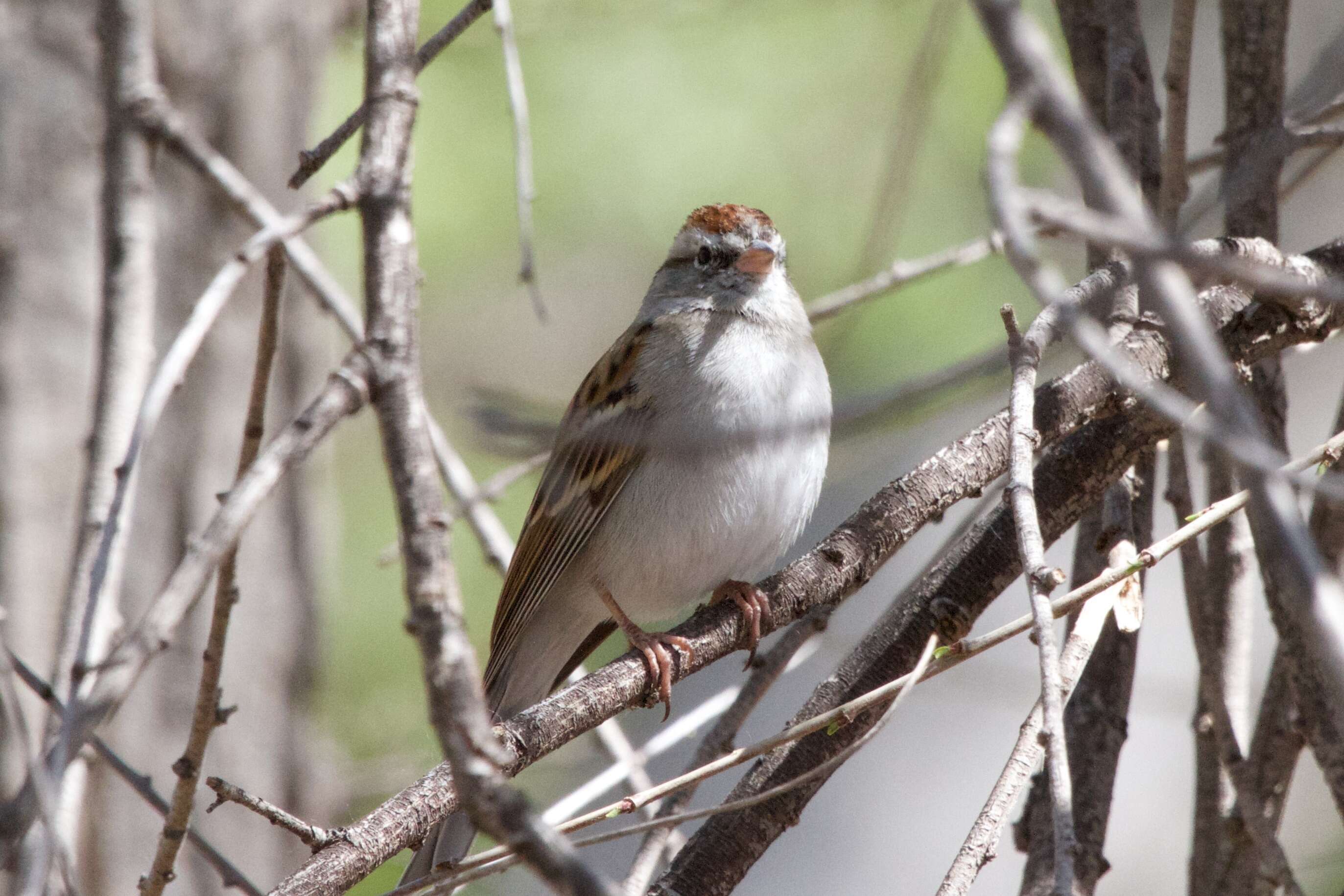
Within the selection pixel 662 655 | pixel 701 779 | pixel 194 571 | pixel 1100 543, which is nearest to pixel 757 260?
pixel 662 655

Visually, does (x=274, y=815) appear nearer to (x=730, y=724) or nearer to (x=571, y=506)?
(x=730, y=724)

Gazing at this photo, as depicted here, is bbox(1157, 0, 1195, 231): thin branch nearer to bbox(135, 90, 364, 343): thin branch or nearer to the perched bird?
the perched bird

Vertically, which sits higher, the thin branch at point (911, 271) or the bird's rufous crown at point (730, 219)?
the bird's rufous crown at point (730, 219)

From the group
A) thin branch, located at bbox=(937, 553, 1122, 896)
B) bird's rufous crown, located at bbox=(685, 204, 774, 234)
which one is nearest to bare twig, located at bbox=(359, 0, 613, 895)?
thin branch, located at bbox=(937, 553, 1122, 896)

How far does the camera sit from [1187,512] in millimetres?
2611

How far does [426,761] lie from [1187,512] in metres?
2.81

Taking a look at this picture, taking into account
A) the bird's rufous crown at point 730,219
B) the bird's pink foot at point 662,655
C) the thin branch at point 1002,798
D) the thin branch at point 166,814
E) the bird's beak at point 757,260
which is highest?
the bird's rufous crown at point 730,219

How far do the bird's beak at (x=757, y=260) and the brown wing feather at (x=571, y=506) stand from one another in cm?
42

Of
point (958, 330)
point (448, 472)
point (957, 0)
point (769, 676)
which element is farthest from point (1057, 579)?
point (958, 330)

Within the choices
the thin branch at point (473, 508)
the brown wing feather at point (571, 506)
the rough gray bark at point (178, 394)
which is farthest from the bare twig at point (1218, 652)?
the rough gray bark at point (178, 394)

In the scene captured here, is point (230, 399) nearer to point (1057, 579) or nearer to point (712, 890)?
point (712, 890)

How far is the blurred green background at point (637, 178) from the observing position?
5.27 m

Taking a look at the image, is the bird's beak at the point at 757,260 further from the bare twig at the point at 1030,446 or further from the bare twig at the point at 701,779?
the bare twig at the point at 701,779

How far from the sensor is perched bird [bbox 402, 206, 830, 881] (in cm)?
326
